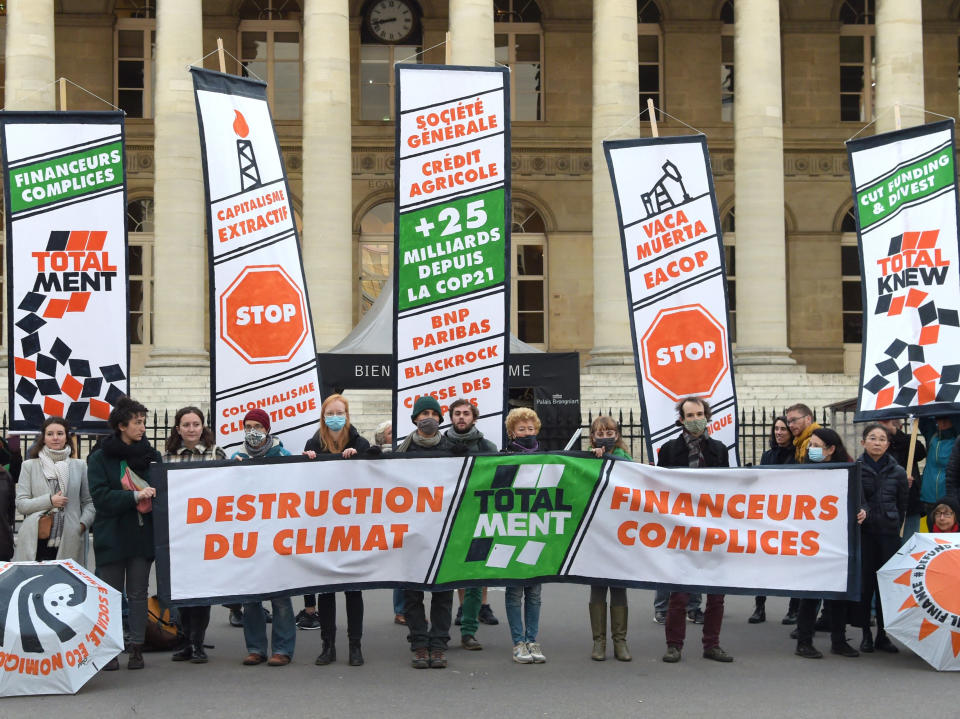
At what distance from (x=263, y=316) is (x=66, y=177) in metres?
1.90

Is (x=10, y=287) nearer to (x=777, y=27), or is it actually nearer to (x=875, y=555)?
(x=875, y=555)

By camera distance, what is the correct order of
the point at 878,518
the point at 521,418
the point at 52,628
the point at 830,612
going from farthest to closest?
the point at 521,418, the point at 830,612, the point at 878,518, the point at 52,628

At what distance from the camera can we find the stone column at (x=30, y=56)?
2334 cm

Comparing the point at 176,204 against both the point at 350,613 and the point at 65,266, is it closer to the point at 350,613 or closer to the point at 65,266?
the point at 65,266

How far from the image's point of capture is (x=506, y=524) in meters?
8.65

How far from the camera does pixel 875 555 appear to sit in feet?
30.4

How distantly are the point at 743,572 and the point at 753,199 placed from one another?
16971mm

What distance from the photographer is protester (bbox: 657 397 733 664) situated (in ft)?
28.9

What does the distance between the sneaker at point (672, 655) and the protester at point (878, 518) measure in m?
1.42

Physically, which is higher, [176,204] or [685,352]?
[176,204]

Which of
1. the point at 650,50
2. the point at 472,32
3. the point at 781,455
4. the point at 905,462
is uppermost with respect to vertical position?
the point at 650,50

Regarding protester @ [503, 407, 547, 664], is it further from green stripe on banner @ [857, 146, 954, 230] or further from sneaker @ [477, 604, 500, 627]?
green stripe on banner @ [857, 146, 954, 230]

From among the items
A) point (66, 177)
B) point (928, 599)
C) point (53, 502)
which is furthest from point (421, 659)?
point (66, 177)

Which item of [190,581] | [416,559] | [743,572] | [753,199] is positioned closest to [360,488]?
[416,559]
